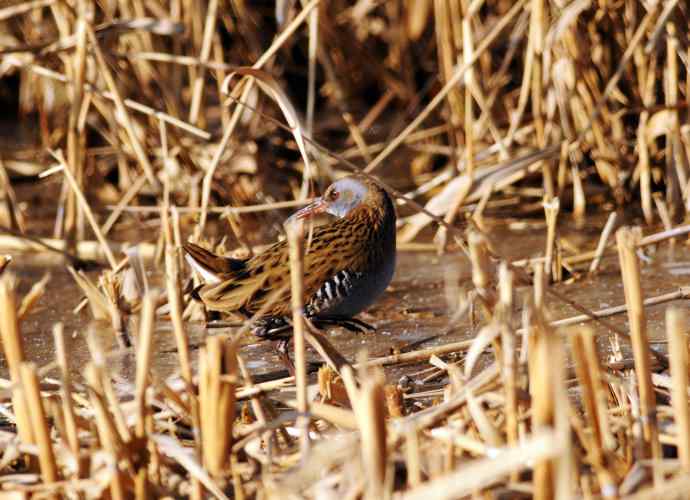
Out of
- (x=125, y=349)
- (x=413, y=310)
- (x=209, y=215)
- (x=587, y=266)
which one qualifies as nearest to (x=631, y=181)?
(x=587, y=266)

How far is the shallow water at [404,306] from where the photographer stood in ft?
12.1

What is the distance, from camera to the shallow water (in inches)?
146

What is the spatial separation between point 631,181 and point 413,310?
151 centimetres

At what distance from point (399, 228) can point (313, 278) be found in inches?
60.4

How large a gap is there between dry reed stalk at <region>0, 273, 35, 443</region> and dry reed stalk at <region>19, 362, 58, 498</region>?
0.04 m

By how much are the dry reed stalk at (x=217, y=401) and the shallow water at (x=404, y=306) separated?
1.02 meters

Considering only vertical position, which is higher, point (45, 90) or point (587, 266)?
point (45, 90)

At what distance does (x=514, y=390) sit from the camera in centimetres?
231

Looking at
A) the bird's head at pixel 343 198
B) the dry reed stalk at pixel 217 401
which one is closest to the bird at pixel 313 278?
the bird's head at pixel 343 198

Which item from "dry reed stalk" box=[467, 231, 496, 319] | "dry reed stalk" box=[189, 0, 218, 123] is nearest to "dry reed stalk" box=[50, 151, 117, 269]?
"dry reed stalk" box=[189, 0, 218, 123]

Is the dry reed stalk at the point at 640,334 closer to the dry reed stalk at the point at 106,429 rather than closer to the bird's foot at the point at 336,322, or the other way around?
the dry reed stalk at the point at 106,429

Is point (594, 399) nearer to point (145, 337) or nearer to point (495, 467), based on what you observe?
point (495, 467)

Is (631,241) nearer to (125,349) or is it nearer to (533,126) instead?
(125,349)

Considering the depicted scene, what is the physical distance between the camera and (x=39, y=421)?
2.36 m
